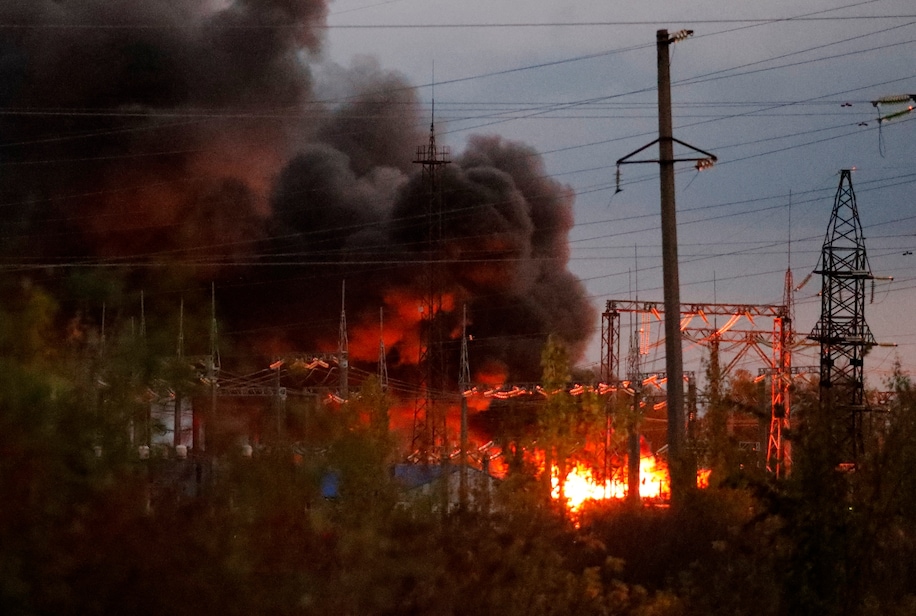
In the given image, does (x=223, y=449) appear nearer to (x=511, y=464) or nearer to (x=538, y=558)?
(x=538, y=558)

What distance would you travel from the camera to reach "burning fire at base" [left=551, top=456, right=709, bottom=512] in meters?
12.8

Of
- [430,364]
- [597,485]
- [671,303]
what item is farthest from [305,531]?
[430,364]

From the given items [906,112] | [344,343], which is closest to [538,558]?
[906,112]

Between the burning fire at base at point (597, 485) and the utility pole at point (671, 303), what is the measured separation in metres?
0.47

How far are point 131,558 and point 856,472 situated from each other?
725cm

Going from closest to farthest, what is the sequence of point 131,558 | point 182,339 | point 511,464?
point 131,558 < point 182,339 < point 511,464

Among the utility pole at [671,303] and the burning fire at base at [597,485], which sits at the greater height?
the utility pole at [671,303]

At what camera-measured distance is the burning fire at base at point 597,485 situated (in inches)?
503

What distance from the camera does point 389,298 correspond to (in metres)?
54.3

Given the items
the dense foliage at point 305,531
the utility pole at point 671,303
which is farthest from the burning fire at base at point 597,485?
the dense foliage at point 305,531

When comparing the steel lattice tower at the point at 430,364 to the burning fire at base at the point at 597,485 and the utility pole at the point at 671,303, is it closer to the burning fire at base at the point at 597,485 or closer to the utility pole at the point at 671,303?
the burning fire at base at the point at 597,485

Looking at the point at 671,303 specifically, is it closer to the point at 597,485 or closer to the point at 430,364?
the point at 597,485

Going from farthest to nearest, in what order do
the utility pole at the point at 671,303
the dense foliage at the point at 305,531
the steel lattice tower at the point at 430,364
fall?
the steel lattice tower at the point at 430,364
the utility pole at the point at 671,303
the dense foliage at the point at 305,531

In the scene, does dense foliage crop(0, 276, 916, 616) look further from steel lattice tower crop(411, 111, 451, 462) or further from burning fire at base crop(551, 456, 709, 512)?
steel lattice tower crop(411, 111, 451, 462)
